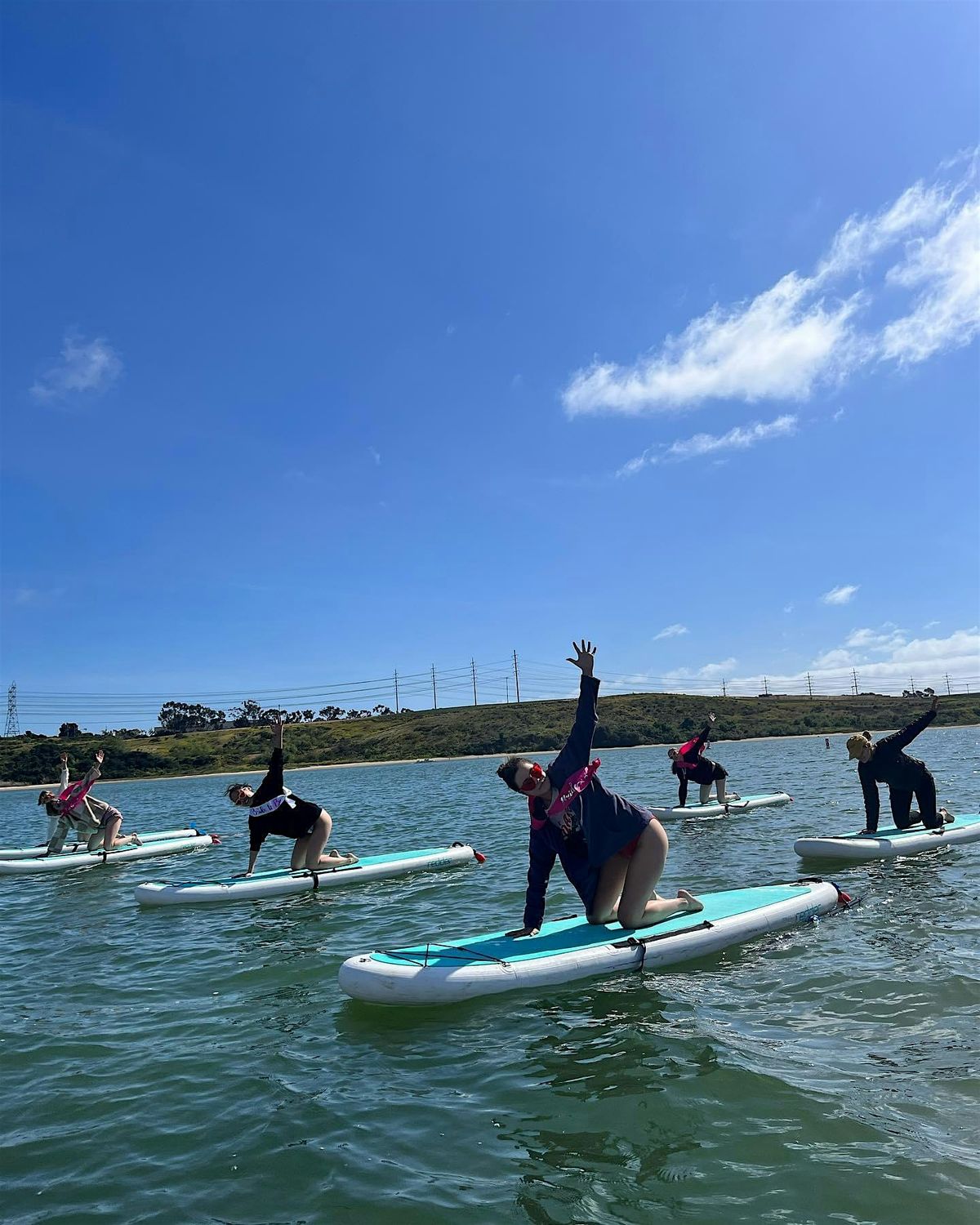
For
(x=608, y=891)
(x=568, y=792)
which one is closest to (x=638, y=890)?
(x=608, y=891)

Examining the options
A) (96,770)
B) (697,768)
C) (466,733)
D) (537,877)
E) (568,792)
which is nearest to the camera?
(568,792)

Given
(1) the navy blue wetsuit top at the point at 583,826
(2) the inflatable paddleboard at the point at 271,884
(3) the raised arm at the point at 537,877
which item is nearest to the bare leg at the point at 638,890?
(1) the navy blue wetsuit top at the point at 583,826

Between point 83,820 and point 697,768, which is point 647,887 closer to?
A: point 697,768

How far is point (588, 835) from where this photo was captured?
27.2ft

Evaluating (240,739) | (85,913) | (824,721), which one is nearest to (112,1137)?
(85,913)

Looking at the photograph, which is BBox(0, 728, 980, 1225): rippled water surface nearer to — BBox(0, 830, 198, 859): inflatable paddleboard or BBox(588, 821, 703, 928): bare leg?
BBox(588, 821, 703, 928): bare leg

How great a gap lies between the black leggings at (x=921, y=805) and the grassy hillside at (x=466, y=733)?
7382 cm

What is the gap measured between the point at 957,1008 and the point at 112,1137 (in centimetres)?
650

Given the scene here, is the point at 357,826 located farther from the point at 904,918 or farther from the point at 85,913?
the point at 904,918

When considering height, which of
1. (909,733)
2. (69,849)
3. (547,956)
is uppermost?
(909,733)

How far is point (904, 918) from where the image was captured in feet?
32.8

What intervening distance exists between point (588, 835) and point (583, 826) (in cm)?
12

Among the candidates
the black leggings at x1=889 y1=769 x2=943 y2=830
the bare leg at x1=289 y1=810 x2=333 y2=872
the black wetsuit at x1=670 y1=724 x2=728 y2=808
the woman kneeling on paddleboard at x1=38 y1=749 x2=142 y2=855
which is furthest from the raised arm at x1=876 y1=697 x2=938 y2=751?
the woman kneeling on paddleboard at x1=38 y1=749 x2=142 y2=855

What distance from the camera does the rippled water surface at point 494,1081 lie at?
4.77 metres
